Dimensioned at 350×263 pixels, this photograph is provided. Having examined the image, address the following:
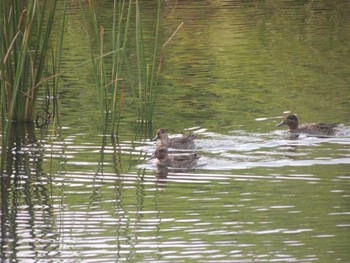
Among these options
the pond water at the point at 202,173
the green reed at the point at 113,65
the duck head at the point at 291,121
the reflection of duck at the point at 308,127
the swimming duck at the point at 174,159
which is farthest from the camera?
the duck head at the point at 291,121

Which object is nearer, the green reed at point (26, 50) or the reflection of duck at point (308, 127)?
the green reed at point (26, 50)

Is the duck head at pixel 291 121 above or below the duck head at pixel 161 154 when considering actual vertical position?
above

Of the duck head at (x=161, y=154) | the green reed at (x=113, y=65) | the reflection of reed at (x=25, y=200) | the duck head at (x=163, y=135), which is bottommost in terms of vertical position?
the reflection of reed at (x=25, y=200)

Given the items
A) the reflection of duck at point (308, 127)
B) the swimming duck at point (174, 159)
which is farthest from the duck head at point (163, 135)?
the reflection of duck at point (308, 127)

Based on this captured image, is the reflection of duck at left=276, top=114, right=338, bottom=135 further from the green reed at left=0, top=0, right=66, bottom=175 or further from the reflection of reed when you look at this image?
the reflection of reed

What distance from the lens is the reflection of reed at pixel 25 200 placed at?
9.70 meters

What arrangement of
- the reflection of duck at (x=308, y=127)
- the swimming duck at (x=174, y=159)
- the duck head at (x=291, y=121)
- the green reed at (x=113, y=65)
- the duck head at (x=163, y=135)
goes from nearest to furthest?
the swimming duck at (x=174, y=159)
the green reed at (x=113, y=65)
the duck head at (x=163, y=135)
the reflection of duck at (x=308, y=127)
the duck head at (x=291, y=121)

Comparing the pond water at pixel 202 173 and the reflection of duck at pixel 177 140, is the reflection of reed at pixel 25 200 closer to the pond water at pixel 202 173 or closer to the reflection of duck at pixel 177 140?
the pond water at pixel 202 173

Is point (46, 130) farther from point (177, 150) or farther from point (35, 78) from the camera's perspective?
point (177, 150)

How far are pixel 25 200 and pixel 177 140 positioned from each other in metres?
2.88

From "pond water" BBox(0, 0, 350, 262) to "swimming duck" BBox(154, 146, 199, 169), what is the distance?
0.34 ft

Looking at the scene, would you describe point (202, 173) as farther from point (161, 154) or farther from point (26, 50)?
point (26, 50)

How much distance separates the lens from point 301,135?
14117 millimetres

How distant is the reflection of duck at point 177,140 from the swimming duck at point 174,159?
1.76 feet
